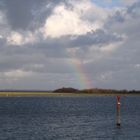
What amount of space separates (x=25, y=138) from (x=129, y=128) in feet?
68.9

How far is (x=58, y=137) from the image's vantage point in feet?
177

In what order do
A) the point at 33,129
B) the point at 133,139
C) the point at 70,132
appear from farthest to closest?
the point at 33,129
the point at 70,132
the point at 133,139

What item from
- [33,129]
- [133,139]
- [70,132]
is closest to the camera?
[133,139]

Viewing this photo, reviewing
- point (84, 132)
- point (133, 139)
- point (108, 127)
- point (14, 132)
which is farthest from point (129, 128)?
point (14, 132)

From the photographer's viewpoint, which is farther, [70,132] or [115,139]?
[70,132]

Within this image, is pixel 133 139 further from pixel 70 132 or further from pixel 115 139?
pixel 70 132

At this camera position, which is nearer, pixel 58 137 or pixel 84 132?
pixel 58 137

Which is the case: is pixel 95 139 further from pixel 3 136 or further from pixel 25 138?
pixel 3 136

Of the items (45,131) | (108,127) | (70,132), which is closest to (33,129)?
(45,131)

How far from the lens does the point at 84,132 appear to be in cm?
5978

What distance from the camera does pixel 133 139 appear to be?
52.2m

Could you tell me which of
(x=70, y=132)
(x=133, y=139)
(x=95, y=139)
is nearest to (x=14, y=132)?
(x=70, y=132)

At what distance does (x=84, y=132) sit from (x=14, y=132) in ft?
34.9

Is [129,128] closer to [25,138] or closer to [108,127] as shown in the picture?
[108,127]
